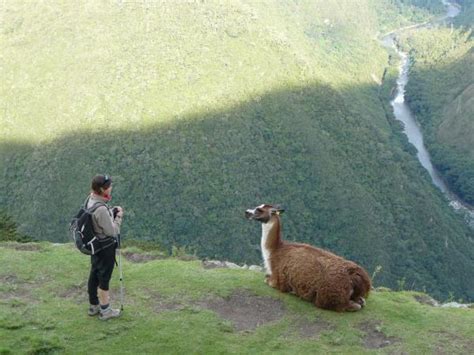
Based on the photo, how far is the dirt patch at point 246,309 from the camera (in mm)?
8688

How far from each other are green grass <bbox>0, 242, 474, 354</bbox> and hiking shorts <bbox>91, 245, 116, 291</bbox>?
750 mm

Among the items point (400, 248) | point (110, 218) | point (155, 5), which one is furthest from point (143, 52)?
point (110, 218)

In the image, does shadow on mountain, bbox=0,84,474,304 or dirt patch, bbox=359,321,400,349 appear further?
shadow on mountain, bbox=0,84,474,304

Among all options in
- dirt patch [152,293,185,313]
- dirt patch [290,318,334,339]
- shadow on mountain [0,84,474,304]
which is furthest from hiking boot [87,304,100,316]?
shadow on mountain [0,84,474,304]

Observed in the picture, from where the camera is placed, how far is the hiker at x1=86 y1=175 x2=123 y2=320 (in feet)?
24.8

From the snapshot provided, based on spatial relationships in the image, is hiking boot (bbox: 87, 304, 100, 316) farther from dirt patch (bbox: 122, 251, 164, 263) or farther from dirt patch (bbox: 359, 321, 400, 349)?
dirt patch (bbox: 359, 321, 400, 349)

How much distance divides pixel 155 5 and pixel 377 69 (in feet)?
226

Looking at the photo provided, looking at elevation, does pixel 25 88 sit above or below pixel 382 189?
above

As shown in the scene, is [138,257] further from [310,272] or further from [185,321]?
[310,272]

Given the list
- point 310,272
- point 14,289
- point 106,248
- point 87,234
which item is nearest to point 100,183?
point 87,234

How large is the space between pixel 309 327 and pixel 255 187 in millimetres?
58868

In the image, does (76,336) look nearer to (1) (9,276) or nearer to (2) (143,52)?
(1) (9,276)

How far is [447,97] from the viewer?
10950 cm

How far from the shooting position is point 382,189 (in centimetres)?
7494
